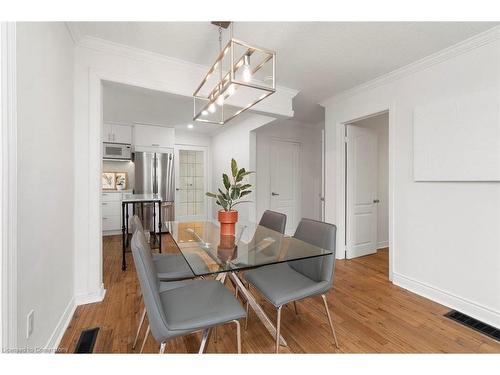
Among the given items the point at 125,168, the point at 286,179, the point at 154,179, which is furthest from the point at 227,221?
the point at 125,168

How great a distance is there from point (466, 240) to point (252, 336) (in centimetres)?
207

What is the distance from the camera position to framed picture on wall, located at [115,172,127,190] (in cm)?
513

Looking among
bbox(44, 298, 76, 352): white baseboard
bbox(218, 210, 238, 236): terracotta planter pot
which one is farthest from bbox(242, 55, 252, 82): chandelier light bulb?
bbox(44, 298, 76, 352): white baseboard

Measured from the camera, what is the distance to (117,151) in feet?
15.8

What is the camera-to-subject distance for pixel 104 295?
7.38ft

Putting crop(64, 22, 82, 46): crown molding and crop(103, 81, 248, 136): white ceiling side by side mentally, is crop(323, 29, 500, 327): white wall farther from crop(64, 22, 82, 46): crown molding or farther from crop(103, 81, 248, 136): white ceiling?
crop(64, 22, 82, 46): crown molding

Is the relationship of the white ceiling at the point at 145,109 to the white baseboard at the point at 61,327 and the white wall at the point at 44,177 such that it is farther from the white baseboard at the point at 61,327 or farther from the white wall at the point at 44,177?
the white baseboard at the point at 61,327

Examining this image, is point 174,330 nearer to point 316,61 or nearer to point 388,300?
point 388,300

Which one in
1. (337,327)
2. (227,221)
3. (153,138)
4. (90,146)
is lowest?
(337,327)

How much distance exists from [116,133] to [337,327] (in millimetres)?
5175

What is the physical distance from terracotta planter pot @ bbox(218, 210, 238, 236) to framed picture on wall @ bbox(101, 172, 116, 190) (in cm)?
416

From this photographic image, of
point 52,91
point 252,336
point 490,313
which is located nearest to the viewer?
point 52,91

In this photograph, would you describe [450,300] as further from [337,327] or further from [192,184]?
[192,184]
